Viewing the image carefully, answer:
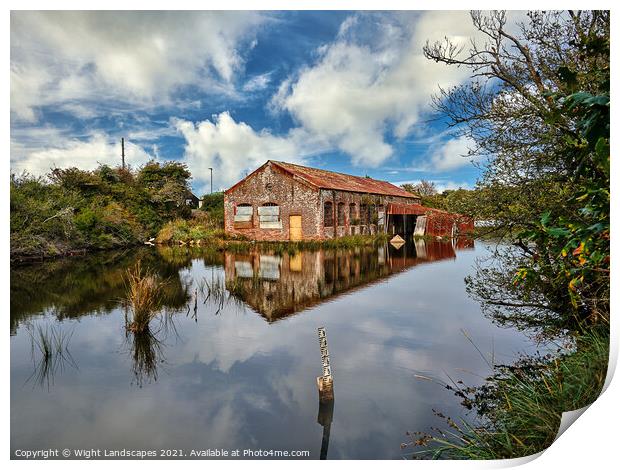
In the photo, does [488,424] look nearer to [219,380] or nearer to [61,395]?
[219,380]

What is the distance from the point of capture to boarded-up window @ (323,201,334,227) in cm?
1784

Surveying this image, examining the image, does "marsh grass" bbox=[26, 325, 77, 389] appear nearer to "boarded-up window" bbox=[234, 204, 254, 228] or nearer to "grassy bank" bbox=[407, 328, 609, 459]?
"grassy bank" bbox=[407, 328, 609, 459]

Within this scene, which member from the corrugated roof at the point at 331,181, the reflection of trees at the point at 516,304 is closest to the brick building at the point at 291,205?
the corrugated roof at the point at 331,181

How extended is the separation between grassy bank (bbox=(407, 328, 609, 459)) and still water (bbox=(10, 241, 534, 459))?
0.60 ft

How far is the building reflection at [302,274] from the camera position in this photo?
269 inches

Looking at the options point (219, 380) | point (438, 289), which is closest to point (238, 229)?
point (438, 289)

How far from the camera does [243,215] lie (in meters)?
19.0

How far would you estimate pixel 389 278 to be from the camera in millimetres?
9023

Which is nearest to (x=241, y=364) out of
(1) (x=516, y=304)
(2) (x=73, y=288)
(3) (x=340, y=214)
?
(1) (x=516, y=304)

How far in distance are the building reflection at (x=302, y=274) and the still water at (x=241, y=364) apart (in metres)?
0.08

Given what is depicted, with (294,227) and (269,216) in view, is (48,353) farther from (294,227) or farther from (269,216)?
(269,216)

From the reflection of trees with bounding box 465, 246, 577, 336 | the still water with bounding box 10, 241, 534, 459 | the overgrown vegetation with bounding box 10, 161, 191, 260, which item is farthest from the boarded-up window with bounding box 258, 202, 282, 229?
the reflection of trees with bounding box 465, 246, 577, 336

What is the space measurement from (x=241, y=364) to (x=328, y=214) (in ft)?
47.2
